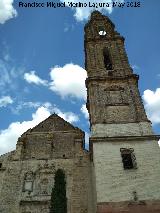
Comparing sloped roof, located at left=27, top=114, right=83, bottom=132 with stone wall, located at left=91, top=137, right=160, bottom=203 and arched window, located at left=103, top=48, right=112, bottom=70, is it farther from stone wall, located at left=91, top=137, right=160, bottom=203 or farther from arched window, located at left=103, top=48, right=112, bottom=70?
arched window, located at left=103, top=48, right=112, bottom=70

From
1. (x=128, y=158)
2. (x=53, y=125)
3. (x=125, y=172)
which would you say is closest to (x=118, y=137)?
(x=128, y=158)

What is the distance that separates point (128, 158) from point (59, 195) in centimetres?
459

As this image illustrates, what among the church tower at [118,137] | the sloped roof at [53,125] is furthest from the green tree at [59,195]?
the sloped roof at [53,125]

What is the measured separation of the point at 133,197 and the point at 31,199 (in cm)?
595

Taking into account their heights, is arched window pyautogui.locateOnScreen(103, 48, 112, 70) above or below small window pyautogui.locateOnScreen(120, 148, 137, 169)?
above

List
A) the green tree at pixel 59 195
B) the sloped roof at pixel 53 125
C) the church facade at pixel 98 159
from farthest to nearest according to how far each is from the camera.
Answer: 1. the sloped roof at pixel 53 125
2. the church facade at pixel 98 159
3. the green tree at pixel 59 195

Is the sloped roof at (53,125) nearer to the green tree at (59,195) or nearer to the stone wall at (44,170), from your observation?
the stone wall at (44,170)

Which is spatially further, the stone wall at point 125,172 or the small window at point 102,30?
the small window at point 102,30

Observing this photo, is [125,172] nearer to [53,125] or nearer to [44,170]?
[44,170]

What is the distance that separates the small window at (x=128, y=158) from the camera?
19356 millimetres

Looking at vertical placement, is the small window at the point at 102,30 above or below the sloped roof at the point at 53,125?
above

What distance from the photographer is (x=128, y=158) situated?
19812 millimetres

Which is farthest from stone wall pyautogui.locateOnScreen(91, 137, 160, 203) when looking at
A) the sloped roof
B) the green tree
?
the sloped roof

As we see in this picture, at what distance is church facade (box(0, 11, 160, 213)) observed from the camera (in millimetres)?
17875
